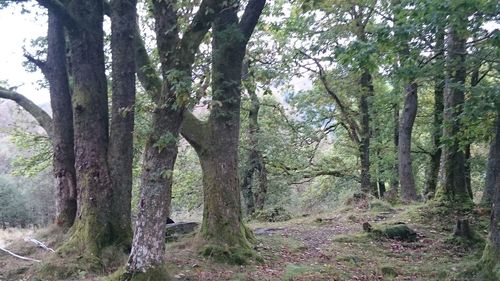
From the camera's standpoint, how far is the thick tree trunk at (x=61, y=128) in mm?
9922

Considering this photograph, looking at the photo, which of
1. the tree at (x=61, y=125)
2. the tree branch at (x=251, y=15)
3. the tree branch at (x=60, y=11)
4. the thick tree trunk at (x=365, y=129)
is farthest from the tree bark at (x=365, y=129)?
the tree branch at (x=60, y=11)

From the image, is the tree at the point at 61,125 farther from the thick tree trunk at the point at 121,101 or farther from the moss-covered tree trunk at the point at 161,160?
the moss-covered tree trunk at the point at 161,160

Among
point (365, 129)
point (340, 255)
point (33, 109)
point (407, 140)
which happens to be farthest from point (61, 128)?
point (365, 129)

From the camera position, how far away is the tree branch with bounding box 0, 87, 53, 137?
11.1m

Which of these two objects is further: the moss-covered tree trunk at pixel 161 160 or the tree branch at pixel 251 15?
the tree branch at pixel 251 15

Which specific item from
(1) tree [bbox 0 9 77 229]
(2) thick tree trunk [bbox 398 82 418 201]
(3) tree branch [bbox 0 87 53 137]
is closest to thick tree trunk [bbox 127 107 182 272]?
(1) tree [bbox 0 9 77 229]

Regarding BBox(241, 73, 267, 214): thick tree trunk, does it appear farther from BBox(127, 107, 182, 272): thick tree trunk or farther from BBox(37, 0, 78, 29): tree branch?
BBox(127, 107, 182, 272): thick tree trunk

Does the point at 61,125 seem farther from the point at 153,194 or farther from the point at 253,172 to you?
the point at 253,172

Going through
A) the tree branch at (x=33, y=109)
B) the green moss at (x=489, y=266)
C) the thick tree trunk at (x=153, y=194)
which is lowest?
the green moss at (x=489, y=266)

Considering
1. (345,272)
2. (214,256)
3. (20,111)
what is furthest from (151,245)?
(20,111)

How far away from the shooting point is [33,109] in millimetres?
11195

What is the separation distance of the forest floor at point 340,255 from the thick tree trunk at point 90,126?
3.39ft

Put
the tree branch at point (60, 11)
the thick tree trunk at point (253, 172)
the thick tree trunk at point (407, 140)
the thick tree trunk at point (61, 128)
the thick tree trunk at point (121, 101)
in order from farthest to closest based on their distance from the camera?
the thick tree trunk at point (253, 172) < the thick tree trunk at point (407, 140) < the thick tree trunk at point (61, 128) < the thick tree trunk at point (121, 101) < the tree branch at point (60, 11)

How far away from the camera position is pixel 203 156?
28.8 feet
